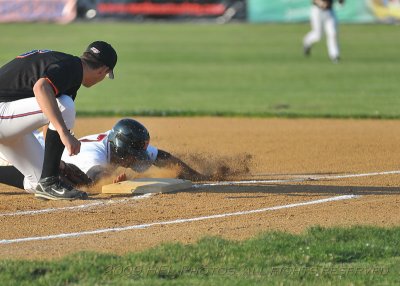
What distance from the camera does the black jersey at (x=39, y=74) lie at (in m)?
7.39

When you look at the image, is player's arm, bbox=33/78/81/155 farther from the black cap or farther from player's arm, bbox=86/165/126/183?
player's arm, bbox=86/165/126/183

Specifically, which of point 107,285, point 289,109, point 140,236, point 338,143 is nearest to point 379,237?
point 140,236

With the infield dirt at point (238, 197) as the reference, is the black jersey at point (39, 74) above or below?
above

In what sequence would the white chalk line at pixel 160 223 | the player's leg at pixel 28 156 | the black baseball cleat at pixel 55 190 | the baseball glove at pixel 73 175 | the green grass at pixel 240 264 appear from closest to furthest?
the green grass at pixel 240 264 → the white chalk line at pixel 160 223 → the black baseball cleat at pixel 55 190 → the player's leg at pixel 28 156 → the baseball glove at pixel 73 175

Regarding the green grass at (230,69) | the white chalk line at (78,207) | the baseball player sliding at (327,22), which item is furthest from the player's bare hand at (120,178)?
the baseball player sliding at (327,22)

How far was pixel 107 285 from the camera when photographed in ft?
16.9

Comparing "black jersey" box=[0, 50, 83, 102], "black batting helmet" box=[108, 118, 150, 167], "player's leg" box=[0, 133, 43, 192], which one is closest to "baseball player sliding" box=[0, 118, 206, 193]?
"black batting helmet" box=[108, 118, 150, 167]

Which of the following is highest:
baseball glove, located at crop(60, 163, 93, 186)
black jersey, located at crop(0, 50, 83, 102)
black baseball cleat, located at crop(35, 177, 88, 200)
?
black jersey, located at crop(0, 50, 83, 102)

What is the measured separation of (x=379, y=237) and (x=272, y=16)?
29587mm

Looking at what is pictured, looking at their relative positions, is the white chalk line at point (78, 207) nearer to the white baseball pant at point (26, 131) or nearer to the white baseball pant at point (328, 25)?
the white baseball pant at point (26, 131)

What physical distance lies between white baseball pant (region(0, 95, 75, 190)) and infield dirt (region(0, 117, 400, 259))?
29cm

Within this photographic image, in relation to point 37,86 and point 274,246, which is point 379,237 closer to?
point 274,246

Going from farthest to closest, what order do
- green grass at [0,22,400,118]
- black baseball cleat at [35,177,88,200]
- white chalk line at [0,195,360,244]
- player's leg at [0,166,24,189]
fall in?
green grass at [0,22,400,118]
player's leg at [0,166,24,189]
black baseball cleat at [35,177,88,200]
white chalk line at [0,195,360,244]

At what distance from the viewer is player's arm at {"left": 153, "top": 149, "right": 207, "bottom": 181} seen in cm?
891
